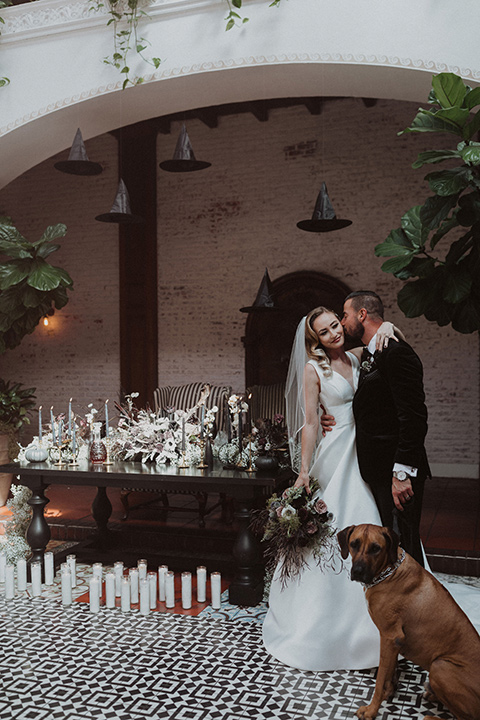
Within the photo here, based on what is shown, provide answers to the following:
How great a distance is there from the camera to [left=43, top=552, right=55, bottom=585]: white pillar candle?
14.5 feet

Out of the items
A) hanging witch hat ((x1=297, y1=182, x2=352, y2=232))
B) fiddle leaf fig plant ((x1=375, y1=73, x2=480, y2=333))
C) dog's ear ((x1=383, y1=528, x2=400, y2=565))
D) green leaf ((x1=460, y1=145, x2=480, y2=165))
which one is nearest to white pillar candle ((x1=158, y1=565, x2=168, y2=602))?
dog's ear ((x1=383, y1=528, x2=400, y2=565))

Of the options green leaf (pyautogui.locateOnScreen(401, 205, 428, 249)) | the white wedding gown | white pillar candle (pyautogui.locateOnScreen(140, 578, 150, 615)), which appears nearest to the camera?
the white wedding gown

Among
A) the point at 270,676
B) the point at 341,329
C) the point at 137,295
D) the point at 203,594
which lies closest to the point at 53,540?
the point at 203,594

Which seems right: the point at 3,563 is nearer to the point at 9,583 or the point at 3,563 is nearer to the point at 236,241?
the point at 9,583

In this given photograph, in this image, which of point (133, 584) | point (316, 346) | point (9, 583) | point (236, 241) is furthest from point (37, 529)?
point (236, 241)

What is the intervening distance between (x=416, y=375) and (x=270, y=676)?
1655mm

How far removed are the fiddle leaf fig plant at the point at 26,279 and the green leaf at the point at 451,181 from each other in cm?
338

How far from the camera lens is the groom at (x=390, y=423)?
2996 mm

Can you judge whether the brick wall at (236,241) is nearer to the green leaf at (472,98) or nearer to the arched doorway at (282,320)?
the arched doorway at (282,320)

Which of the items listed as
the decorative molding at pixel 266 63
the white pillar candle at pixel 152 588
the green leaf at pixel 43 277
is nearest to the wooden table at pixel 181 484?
the white pillar candle at pixel 152 588

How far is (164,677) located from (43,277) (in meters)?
3.75

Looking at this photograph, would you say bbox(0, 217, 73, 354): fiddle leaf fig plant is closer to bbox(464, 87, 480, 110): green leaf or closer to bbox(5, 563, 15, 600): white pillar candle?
bbox(5, 563, 15, 600): white pillar candle

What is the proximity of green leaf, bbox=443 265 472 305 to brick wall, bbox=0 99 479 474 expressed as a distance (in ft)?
12.4

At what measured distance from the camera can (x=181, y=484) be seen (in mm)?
4246
